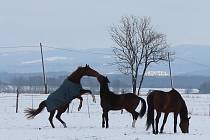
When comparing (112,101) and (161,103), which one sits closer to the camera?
(161,103)

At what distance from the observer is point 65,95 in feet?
64.5

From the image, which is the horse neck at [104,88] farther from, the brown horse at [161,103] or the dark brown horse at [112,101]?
the brown horse at [161,103]

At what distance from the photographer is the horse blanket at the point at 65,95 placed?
773 inches

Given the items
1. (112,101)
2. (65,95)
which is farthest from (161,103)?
(65,95)

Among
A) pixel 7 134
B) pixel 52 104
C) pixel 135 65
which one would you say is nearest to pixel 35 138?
pixel 7 134

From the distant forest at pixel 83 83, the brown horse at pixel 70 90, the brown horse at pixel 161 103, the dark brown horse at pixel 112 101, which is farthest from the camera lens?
the distant forest at pixel 83 83

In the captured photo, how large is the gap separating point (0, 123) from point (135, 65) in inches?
1868

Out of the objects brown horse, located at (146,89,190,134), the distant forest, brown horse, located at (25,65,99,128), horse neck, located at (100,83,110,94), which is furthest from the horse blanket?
the distant forest

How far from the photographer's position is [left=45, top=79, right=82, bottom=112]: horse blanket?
19625 mm

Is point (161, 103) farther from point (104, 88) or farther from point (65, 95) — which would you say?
point (65, 95)

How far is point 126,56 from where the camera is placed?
228 feet

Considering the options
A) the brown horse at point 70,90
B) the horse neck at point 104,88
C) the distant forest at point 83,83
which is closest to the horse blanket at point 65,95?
the brown horse at point 70,90

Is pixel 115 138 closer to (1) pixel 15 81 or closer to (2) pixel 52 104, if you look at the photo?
(2) pixel 52 104

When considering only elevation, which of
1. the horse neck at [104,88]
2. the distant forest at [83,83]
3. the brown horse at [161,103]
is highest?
the distant forest at [83,83]
